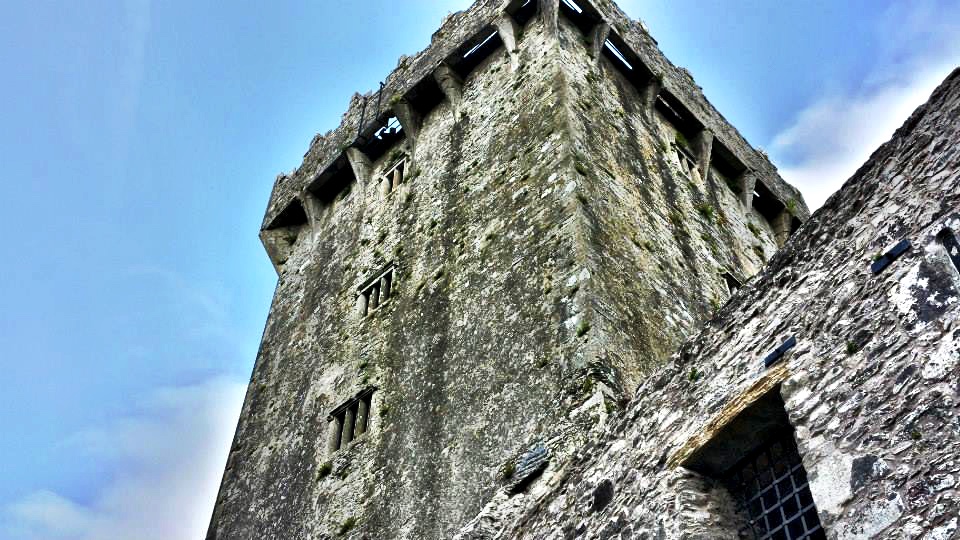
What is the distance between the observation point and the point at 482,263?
1463cm

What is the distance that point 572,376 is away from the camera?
1157cm

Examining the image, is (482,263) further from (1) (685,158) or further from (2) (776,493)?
(2) (776,493)

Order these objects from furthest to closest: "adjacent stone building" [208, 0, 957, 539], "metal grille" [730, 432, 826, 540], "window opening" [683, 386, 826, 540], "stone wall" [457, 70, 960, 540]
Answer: "adjacent stone building" [208, 0, 957, 539] < "window opening" [683, 386, 826, 540] < "metal grille" [730, 432, 826, 540] < "stone wall" [457, 70, 960, 540]

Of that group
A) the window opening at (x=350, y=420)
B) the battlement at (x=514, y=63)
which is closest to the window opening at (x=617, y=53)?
the battlement at (x=514, y=63)

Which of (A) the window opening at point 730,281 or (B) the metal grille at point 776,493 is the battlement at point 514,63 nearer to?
(A) the window opening at point 730,281

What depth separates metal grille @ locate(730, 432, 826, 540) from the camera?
582 cm

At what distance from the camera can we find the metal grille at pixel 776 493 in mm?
5816

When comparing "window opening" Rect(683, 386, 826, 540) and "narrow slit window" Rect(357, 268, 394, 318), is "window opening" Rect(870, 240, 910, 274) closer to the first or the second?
"window opening" Rect(683, 386, 826, 540)

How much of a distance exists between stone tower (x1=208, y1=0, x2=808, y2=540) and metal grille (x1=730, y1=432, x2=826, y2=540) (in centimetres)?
254

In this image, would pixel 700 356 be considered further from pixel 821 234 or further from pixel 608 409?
pixel 608 409

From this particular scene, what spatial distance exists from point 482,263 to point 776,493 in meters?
8.77

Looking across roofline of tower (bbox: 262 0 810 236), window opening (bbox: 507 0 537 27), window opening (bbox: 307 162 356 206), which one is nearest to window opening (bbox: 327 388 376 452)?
window opening (bbox: 307 162 356 206)

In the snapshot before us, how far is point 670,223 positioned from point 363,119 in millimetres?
7418

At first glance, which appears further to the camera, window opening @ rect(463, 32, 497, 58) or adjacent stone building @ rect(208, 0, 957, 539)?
window opening @ rect(463, 32, 497, 58)
